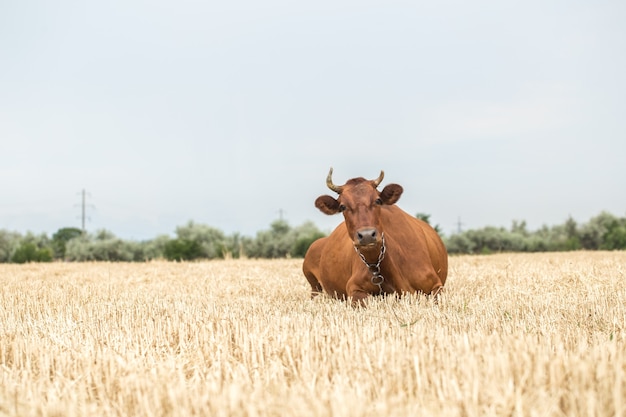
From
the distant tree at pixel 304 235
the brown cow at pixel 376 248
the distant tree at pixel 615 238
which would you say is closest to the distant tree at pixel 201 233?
the distant tree at pixel 304 235

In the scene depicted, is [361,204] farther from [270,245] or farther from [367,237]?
[270,245]

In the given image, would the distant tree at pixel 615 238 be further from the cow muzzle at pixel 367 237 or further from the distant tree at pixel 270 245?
the cow muzzle at pixel 367 237

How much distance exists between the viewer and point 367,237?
7.25 m

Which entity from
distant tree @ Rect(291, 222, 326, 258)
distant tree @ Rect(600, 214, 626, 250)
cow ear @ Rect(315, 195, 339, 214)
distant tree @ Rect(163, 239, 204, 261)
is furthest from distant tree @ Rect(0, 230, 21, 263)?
cow ear @ Rect(315, 195, 339, 214)

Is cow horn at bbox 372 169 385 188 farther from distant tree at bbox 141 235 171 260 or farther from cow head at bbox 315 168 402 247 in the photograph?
distant tree at bbox 141 235 171 260

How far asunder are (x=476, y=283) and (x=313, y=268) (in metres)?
A: 3.02

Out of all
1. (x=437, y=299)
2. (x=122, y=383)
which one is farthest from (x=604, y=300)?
(x=122, y=383)

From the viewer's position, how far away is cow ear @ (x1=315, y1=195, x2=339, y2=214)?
325 inches

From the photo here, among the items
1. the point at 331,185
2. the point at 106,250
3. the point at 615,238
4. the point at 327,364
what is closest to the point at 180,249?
the point at 106,250

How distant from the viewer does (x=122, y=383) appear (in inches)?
152

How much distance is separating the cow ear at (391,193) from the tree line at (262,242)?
113 ft

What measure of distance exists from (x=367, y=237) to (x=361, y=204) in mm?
602

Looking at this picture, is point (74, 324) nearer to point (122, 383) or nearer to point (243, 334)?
point (243, 334)

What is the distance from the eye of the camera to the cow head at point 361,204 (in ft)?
24.0
